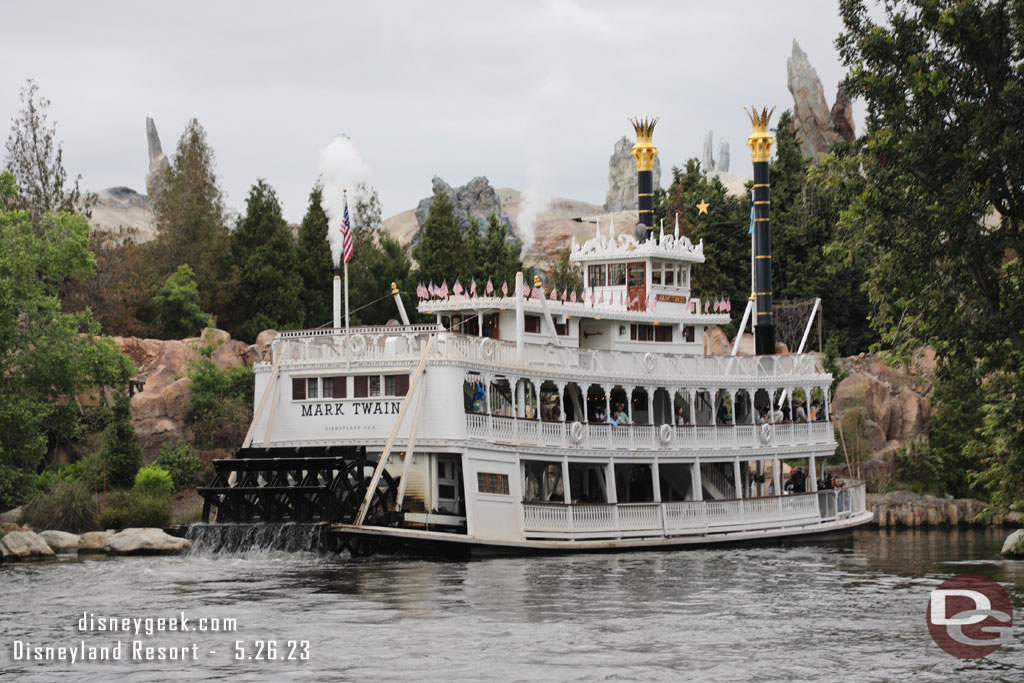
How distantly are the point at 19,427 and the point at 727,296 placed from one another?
3625cm

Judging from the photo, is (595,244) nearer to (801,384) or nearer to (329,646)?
(801,384)

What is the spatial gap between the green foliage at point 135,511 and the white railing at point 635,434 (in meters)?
12.0

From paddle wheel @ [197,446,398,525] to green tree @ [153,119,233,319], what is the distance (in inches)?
1121

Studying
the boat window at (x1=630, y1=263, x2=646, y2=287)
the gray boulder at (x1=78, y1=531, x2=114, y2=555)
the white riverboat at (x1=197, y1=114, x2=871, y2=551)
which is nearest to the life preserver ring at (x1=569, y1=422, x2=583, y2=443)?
the white riverboat at (x1=197, y1=114, x2=871, y2=551)

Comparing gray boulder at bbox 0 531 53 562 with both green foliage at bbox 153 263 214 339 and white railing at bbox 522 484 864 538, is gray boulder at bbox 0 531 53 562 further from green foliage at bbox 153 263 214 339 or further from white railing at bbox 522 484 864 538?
green foliage at bbox 153 263 214 339

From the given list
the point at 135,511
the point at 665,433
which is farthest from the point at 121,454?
the point at 665,433

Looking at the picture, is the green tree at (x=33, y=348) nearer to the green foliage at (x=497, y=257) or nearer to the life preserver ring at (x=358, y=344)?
the life preserver ring at (x=358, y=344)

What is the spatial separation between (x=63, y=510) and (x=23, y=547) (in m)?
3.97

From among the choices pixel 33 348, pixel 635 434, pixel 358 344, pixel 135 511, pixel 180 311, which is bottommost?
pixel 135 511

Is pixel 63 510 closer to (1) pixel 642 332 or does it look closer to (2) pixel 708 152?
(1) pixel 642 332

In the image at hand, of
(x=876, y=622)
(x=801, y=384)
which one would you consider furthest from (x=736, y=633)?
(x=801, y=384)

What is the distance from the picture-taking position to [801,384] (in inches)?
1535

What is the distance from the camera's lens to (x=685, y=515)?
35.0m

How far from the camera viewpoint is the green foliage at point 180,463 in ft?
140
